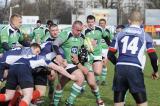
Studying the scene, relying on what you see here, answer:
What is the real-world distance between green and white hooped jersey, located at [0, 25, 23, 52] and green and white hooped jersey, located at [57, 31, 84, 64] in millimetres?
1424

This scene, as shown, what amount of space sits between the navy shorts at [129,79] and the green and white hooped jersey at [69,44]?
8.62 feet

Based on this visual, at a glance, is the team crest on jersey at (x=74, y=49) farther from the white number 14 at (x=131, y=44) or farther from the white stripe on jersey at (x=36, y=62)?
the white number 14 at (x=131, y=44)

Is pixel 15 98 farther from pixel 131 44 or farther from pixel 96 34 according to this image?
pixel 96 34

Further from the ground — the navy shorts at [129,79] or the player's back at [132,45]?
the player's back at [132,45]

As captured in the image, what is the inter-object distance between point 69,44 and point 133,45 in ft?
9.54

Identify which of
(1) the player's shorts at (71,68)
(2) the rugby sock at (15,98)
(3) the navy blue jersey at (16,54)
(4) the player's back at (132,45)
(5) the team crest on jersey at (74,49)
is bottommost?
(2) the rugby sock at (15,98)

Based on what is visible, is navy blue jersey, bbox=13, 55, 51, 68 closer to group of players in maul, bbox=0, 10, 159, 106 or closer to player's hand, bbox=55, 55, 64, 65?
group of players in maul, bbox=0, 10, 159, 106

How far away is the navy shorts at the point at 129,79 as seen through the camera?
7.89 m

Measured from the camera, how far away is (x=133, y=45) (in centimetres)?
784

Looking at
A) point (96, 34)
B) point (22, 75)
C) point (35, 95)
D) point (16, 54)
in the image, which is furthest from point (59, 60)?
point (96, 34)

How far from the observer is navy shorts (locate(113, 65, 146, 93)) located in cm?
789

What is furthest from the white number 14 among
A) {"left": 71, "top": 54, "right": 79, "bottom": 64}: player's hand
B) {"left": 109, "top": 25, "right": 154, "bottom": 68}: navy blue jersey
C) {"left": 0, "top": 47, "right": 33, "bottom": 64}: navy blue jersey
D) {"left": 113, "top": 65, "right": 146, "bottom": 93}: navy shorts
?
{"left": 71, "top": 54, "right": 79, "bottom": 64}: player's hand

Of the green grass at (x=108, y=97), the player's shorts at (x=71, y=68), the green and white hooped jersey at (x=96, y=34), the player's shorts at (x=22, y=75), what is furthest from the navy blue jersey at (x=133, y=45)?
the green and white hooped jersey at (x=96, y=34)

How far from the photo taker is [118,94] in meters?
8.03
